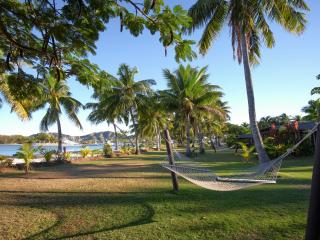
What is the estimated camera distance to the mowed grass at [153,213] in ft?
12.9

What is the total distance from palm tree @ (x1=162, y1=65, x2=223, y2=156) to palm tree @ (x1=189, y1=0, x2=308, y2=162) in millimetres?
8979

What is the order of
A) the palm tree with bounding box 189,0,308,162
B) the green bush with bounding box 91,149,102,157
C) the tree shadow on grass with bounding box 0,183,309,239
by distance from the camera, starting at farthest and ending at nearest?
the green bush with bounding box 91,149,102,157, the palm tree with bounding box 189,0,308,162, the tree shadow on grass with bounding box 0,183,309,239

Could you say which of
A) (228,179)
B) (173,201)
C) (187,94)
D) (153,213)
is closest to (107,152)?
Answer: (187,94)

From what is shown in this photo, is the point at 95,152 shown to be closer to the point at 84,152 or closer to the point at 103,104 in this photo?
the point at 84,152

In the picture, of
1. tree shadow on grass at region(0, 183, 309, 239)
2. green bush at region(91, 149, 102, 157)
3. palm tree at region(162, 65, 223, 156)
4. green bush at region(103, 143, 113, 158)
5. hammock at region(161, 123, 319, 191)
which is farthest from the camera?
green bush at region(103, 143, 113, 158)

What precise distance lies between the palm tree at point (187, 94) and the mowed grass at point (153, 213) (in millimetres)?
12907

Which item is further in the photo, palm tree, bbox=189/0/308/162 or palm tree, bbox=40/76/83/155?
palm tree, bbox=40/76/83/155

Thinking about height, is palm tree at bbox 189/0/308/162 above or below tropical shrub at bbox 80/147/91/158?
above

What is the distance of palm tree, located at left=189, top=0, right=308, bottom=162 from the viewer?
9875 millimetres

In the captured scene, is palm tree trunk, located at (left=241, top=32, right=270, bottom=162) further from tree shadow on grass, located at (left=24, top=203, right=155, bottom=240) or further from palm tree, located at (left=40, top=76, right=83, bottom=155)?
palm tree, located at (left=40, top=76, right=83, bottom=155)

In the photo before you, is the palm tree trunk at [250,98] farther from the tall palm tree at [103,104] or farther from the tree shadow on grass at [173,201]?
the tall palm tree at [103,104]

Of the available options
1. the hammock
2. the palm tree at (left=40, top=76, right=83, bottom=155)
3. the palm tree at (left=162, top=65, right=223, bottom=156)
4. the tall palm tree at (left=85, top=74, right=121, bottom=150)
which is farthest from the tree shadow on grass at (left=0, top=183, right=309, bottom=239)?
the palm tree at (left=40, top=76, right=83, bottom=155)

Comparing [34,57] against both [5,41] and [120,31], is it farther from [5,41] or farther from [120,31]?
[120,31]

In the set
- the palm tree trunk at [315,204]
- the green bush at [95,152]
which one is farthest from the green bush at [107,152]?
the palm tree trunk at [315,204]
